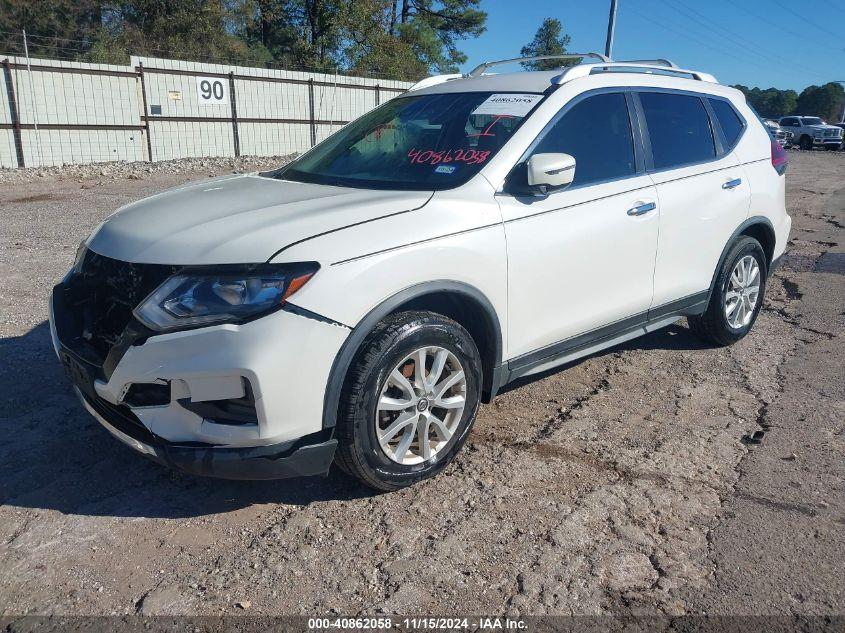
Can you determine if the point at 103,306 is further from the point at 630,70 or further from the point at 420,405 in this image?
the point at 630,70

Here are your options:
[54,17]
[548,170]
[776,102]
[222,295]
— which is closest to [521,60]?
[548,170]

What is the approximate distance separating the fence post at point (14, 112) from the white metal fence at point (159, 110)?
0.8 inches

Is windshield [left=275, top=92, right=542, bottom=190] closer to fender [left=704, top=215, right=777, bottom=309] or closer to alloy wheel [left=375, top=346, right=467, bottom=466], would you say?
alloy wheel [left=375, top=346, right=467, bottom=466]

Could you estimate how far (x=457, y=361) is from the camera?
126 inches

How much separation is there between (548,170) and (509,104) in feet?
2.19

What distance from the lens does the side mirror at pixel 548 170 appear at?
3.28 meters

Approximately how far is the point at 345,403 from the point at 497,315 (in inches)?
35.5

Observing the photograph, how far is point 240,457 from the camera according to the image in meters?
2.68

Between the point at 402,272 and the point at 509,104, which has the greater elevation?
the point at 509,104

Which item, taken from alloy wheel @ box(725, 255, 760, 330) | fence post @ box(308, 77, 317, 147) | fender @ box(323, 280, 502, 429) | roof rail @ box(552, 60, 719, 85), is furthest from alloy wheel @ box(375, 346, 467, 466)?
fence post @ box(308, 77, 317, 147)

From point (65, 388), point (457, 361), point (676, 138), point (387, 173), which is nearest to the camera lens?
point (457, 361)

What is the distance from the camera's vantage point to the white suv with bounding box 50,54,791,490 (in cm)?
265

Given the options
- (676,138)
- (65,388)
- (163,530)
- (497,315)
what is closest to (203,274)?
(163,530)

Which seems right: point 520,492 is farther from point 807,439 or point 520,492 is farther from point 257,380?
point 807,439
